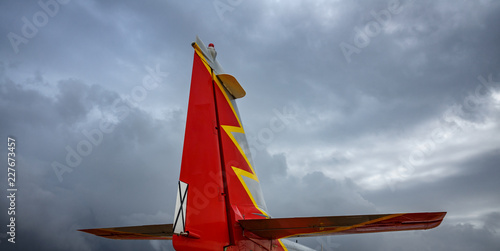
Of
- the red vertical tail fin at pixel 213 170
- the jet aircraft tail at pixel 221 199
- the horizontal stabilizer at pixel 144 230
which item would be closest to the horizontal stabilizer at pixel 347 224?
the jet aircraft tail at pixel 221 199

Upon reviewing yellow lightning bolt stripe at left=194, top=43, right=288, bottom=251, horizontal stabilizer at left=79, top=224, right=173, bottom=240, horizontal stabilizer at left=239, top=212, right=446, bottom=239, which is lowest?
horizontal stabilizer at left=79, top=224, right=173, bottom=240

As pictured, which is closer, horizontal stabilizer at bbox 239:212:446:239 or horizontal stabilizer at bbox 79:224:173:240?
horizontal stabilizer at bbox 239:212:446:239

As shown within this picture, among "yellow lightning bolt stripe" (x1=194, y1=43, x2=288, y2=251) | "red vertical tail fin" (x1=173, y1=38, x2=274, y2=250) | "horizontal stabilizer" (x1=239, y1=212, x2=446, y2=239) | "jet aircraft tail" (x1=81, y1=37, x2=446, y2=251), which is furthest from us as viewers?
"yellow lightning bolt stripe" (x1=194, y1=43, x2=288, y2=251)

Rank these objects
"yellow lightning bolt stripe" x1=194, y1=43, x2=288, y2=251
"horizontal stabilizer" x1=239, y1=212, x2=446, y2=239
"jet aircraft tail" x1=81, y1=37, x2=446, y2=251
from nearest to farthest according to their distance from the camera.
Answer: "horizontal stabilizer" x1=239, y1=212, x2=446, y2=239
"jet aircraft tail" x1=81, y1=37, x2=446, y2=251
"yellow lightning bolt stripe" x1=194, y1=43, x2=288, y2=251

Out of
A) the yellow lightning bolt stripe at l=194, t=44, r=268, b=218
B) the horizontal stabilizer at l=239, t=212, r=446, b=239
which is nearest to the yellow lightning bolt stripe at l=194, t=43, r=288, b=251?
the yellow lightning bolt stripe at l=194, t=44, r=268, b=218

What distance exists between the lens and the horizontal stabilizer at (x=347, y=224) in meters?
4.21

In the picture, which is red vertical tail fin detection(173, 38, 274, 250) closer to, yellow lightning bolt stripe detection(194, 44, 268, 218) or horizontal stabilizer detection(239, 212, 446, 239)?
yellow lightning bolt stripe detection(194, 44, 268, 218)

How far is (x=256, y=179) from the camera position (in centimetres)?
719

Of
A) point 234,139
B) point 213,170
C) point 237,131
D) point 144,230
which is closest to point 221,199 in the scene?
point 213,170

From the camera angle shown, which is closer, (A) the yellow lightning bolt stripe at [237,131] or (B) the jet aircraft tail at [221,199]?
(B) the jet aircraft tail at [221,199]

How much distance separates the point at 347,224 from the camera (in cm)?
456

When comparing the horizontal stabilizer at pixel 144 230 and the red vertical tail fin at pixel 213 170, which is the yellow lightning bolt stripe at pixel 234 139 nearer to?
the red vertical tail fin at pixel 213 170

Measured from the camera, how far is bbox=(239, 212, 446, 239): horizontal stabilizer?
4215 millimetres

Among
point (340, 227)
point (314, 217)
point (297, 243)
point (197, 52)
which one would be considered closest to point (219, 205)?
point (314, 217)
